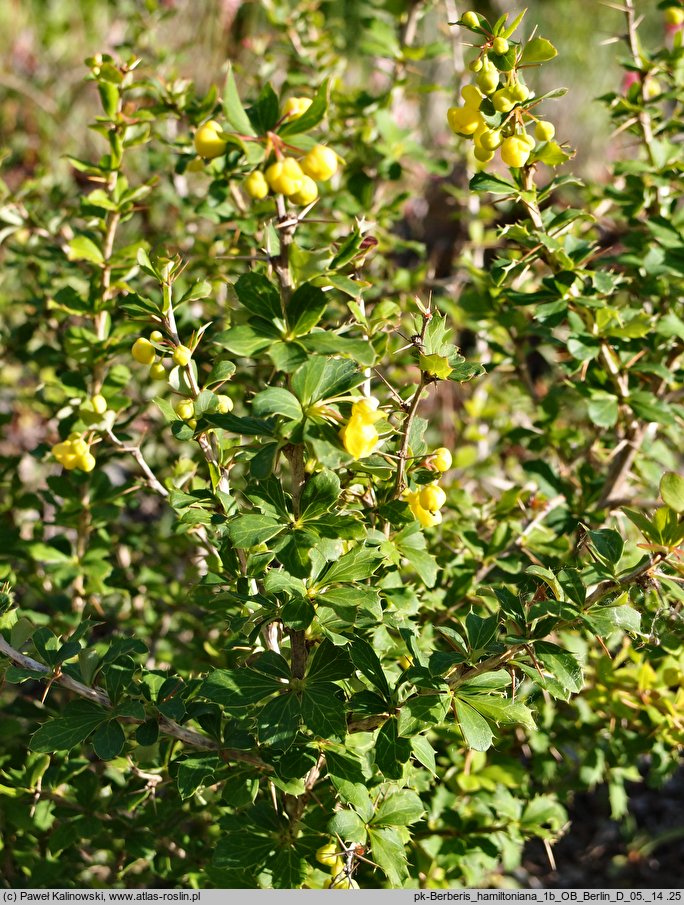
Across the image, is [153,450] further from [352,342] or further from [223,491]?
[352,342]

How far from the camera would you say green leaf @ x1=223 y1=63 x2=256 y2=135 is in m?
0.66

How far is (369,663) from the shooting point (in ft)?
2.71

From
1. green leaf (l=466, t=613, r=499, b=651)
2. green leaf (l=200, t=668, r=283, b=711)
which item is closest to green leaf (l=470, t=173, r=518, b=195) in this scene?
green leaf (l=466, t=613, r=499, b=651)

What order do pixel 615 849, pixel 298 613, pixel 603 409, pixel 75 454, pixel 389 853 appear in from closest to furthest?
pixel 298 613, pixel 389 853, pixel 75 454, pixel 603 409, pixel 615 849

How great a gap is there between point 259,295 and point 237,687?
385mm

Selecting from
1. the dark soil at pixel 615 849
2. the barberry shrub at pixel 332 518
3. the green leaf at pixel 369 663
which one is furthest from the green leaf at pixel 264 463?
the dark soil at pixel 615 849

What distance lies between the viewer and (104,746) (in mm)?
838

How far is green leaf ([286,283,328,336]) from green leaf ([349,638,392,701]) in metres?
0.32

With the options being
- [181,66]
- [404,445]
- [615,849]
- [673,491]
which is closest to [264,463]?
[404,445]

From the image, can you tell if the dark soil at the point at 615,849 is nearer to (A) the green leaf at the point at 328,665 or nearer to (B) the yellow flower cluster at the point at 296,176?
(A) the green leaf at the point at 328,665

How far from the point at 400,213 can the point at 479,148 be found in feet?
2.40

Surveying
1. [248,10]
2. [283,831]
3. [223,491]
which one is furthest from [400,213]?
[248,10]

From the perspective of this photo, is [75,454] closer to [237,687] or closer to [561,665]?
[237,687]

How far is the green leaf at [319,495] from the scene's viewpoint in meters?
0.76
